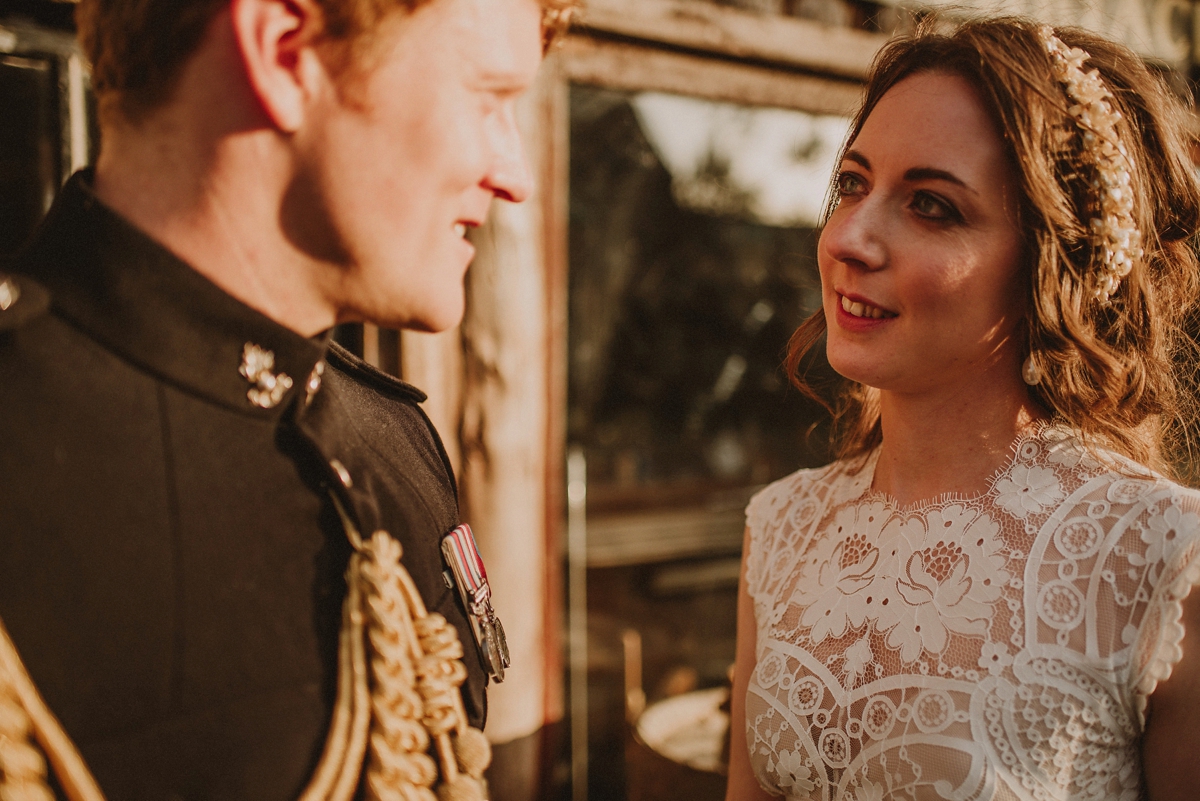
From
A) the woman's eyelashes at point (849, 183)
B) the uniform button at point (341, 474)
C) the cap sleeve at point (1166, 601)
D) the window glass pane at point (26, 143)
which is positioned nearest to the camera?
the uniform button at point (341, 474)

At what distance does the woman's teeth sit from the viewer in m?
1.57

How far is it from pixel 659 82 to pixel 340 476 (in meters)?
2.10

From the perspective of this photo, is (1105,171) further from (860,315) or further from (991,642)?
(991,642)

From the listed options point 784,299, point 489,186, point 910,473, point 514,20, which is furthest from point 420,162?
point 784,299

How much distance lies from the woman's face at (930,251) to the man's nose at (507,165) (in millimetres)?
726

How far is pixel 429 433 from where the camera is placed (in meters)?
1.46

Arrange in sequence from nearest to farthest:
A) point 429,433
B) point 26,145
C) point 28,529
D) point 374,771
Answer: point 28,529 → point 374,771 → point 429,433 → point 26,145

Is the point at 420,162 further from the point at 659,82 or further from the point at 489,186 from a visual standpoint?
the point at 659,82

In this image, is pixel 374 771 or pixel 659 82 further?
pixel 659 82

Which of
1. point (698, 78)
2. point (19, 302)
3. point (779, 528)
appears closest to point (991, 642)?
point (779, 528)

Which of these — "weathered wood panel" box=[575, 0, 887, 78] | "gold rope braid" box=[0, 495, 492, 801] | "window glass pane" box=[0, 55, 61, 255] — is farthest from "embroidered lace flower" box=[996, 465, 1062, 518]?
"window glass pane" box=[0, 55, 61, 255]

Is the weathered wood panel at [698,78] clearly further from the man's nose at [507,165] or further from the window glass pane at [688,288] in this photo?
the man's nose at [507,165]

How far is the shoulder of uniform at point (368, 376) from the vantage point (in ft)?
4.46

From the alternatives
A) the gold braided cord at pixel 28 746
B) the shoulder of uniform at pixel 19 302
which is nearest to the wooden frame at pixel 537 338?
the shoulder of uniform at pixel 19 302
